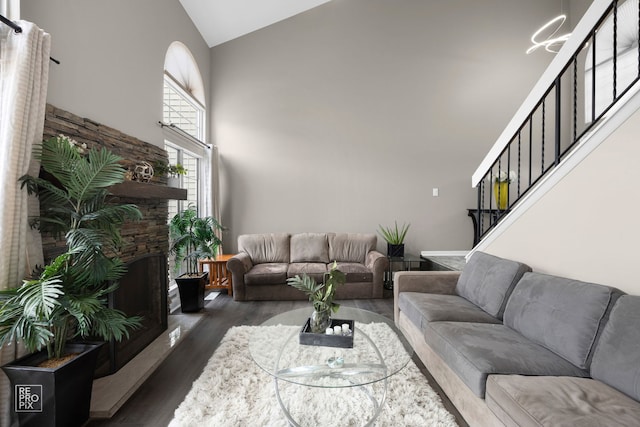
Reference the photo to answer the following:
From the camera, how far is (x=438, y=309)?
2.28m

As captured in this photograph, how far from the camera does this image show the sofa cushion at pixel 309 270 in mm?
3848

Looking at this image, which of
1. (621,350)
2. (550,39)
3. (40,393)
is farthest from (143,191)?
(550,39)

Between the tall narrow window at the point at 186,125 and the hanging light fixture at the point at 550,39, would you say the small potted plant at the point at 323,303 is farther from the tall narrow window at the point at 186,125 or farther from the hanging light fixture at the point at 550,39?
the hanging light fixture at the point at 550,39

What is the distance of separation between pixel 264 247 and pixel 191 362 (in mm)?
2180

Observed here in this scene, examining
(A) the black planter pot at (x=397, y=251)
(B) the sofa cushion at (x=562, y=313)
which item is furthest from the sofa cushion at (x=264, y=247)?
(B) the sofa cushion at (x=562, y=313)

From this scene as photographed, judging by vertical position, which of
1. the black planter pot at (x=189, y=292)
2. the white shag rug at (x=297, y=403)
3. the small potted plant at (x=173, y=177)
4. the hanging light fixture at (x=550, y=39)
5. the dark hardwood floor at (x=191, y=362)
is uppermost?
the hanging light fixture at (x=550, y=39)

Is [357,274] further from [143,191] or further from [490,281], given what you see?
[143,191]

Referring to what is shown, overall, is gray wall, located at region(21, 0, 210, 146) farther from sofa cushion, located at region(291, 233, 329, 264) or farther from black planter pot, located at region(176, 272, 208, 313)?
sofa cushion, located at region(291, 233, 329, 264)

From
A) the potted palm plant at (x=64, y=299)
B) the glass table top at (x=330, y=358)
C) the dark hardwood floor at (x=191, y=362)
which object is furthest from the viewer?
the dark hardwood floor at (x=191, y=362)

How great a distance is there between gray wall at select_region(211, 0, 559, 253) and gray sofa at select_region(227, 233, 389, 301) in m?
0.35

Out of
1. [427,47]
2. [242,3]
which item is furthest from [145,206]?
[427,47]

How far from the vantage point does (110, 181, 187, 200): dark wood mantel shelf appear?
210 centimetres

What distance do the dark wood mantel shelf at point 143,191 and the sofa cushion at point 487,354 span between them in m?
2.42

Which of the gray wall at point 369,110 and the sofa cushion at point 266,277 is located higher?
the gray wall at point 369,110
